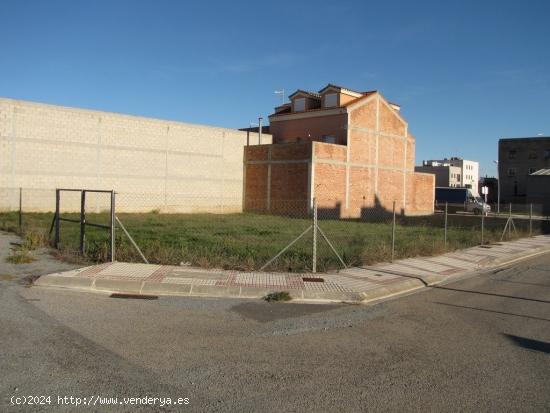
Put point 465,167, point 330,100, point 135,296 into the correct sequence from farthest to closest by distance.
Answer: point 465,167 → point 330,100 → point 135,296

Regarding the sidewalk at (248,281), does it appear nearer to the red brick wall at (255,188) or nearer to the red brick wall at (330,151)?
the red brick wall at (330,151)

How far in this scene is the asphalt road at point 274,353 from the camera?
4410 millimetres

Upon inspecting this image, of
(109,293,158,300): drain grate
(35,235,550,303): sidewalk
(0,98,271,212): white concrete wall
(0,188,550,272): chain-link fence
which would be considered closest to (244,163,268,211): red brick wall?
(0,98,271,212): white concrete wall

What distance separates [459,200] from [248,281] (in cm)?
5782

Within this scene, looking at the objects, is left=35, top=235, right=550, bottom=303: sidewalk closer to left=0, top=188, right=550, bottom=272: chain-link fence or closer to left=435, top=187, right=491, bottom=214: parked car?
left=0, top=188, right=550, bottom=272: chain-link fence


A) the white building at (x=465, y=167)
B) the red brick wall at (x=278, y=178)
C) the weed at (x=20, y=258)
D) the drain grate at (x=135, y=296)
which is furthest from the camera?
the white building at (x=465, y=167)

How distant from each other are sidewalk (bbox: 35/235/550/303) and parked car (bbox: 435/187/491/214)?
44.4 metres

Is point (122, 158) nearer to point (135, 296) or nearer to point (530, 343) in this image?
point (135, 296)

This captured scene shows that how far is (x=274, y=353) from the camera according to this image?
18.5 feet

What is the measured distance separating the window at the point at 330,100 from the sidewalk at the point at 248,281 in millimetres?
27657

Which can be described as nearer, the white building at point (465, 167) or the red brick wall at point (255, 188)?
the red brick wall at point (255, 188)

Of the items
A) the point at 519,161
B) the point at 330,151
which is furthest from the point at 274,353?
the point at 519,161

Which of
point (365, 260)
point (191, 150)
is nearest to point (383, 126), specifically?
point (191, 150)

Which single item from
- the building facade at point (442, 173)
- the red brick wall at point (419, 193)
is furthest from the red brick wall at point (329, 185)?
the building facade at point (442, 173)
